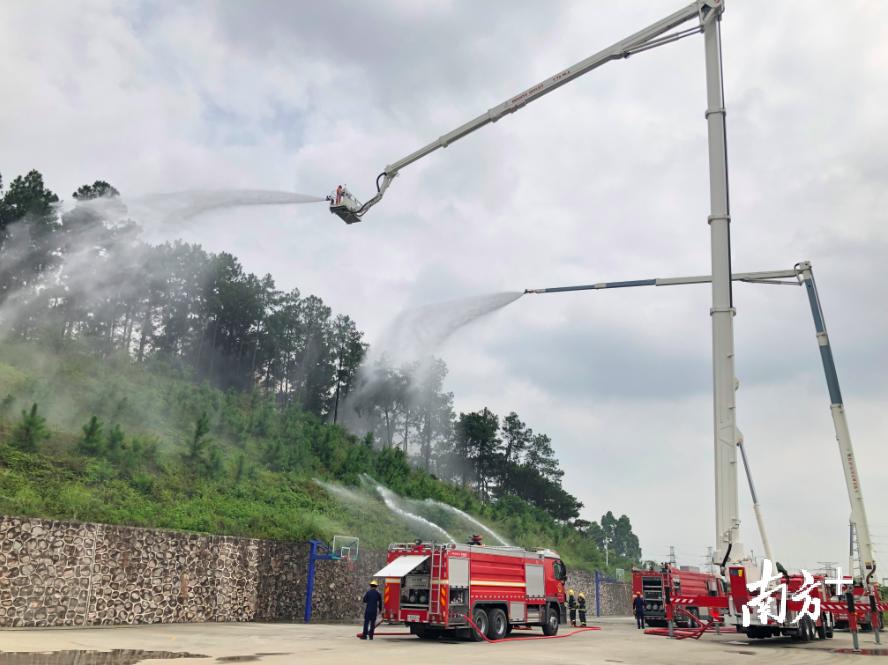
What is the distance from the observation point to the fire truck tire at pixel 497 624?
2219 centimetres

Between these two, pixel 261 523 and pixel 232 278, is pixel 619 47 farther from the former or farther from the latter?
pixel 232 278

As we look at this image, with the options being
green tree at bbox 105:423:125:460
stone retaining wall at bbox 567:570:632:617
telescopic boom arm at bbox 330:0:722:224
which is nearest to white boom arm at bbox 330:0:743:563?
telescopic boom arm at bbox 330:0:722:224

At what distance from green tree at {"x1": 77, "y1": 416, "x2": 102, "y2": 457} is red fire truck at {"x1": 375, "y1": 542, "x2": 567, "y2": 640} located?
15.3 metres

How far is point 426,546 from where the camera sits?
70.4 ft

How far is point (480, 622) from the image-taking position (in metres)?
21.8

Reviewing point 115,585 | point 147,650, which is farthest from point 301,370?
point 147,650

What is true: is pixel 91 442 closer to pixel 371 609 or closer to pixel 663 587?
pixel 371 609

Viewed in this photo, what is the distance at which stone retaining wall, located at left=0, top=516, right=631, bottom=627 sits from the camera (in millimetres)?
18656

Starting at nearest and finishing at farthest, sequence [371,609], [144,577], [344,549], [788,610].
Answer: [371,609], [144,577], [788,610], [344,549]

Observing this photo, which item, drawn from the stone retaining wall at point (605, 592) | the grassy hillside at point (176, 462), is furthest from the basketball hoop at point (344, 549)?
the stone retaining wall at point (605, 592)

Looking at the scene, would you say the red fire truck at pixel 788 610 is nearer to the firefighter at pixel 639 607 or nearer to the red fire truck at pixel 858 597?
the red fire truck at pixel 858 597

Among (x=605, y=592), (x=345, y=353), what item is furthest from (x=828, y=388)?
(x=345, y=353)

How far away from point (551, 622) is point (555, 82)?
2041 centimetres

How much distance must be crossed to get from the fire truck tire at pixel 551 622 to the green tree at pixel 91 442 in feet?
65.3
